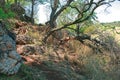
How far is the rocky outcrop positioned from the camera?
10852 mm

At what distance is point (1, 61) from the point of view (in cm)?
1081

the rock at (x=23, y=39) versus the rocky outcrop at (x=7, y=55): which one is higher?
the rocky outcrop at (x=7, y=55)

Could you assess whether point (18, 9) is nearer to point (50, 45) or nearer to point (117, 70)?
point (50, 45)

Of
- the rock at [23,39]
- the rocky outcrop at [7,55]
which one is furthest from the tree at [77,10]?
the rocky outcrop at [7,55]

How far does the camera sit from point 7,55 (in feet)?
36.2

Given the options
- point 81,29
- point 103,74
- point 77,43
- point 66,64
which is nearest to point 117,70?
point 103,74

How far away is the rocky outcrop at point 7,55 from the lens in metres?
10.9

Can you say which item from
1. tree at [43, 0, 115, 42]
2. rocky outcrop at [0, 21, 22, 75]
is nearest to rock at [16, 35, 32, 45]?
tree at [43, 0, 115, 42]

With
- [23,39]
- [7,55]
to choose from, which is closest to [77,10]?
[23,39]

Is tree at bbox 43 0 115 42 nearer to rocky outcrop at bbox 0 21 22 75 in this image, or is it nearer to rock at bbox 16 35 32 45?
rock at bbox 16 35 32 45

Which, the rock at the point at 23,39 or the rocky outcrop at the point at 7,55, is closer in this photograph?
the rocky outcrop at the point at 7,55

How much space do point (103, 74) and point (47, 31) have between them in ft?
19.6

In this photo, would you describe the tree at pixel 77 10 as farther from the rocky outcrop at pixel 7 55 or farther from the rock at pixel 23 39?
the rocky outcrop at pixel 7 55

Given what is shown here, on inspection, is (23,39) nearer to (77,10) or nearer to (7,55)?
(77,10)
